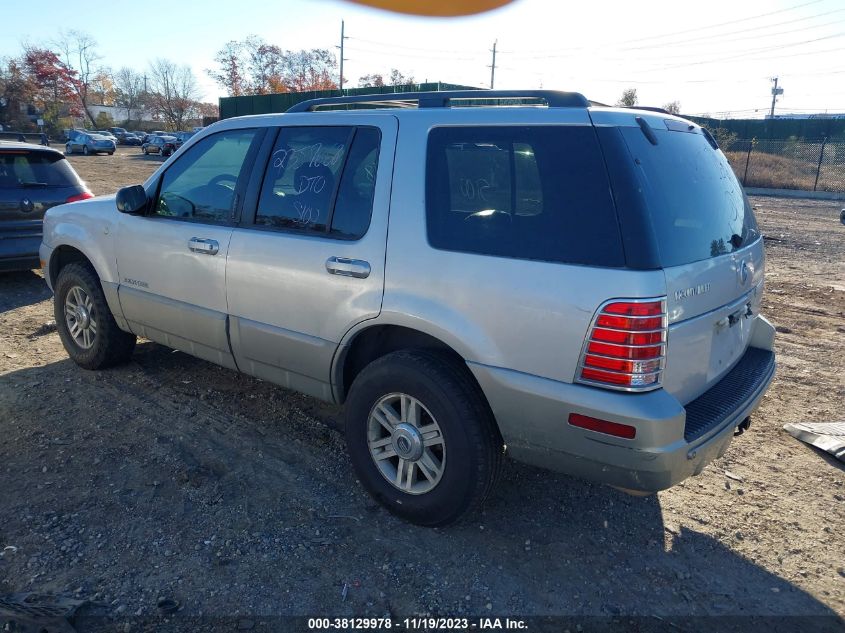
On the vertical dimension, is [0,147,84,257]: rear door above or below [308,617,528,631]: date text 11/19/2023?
above

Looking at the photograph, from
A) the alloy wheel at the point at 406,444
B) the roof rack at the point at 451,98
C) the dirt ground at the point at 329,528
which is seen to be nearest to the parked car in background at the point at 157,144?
the dirt ground at the point at 329,528

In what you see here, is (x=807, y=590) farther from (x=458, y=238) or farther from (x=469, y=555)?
(x=458, y=238)

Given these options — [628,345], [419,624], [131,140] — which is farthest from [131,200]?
[131,140]

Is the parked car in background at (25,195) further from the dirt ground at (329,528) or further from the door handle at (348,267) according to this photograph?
the door handle at (348,267)

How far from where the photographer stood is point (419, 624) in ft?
8.68

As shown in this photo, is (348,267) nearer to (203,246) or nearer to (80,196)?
(203,246)

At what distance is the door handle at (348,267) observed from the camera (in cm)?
326

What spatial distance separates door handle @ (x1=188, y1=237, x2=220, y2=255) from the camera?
4.00 m

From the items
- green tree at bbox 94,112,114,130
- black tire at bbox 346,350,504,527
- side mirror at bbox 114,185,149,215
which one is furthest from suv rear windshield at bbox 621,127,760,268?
green tree at bbox 94,112,114,130

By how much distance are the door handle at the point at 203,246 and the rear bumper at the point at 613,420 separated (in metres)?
1.99

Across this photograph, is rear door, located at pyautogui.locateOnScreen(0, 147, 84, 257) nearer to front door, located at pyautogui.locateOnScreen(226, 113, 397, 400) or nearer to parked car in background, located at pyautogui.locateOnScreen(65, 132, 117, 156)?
front door, located at pyautogui.locateOnScreen(226, 113, 397, 400)

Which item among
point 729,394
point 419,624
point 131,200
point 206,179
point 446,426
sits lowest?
point 419,624

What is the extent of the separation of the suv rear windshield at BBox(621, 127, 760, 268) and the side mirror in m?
3.24

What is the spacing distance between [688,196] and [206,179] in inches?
118
